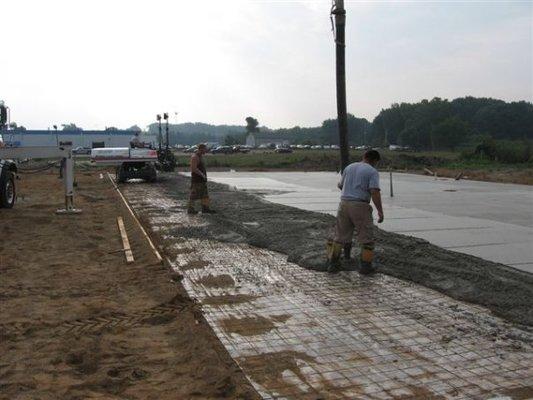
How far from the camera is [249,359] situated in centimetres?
432

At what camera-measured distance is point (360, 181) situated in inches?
273

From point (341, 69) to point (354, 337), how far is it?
5.10 metres

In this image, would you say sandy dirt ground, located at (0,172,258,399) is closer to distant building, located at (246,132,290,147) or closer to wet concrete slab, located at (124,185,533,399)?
wet concrete slab, located at (124,185,533,399)

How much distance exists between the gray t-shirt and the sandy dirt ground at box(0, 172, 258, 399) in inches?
97.6

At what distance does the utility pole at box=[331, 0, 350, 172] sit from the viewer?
8.47 metres

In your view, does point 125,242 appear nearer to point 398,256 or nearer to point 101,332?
point 101,332

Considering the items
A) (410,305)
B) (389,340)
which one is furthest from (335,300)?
(389,340)

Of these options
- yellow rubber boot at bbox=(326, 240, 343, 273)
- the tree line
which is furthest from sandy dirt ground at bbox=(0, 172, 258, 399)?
the tree line

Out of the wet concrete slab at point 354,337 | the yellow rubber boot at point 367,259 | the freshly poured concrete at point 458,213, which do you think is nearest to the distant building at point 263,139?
the freshly poured concrete at point 458,213

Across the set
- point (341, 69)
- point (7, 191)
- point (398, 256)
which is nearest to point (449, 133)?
point (7, 191)

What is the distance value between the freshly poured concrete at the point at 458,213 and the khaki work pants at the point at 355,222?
6.29ft

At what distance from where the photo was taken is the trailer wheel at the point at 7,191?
13797mm

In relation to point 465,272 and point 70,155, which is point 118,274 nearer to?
point 465,272

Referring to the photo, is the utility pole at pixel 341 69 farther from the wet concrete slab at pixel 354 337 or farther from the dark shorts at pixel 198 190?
the dark shorts at pixel 198 190
